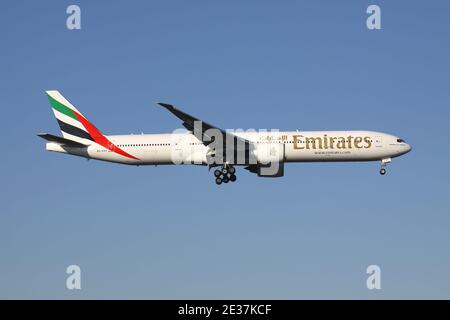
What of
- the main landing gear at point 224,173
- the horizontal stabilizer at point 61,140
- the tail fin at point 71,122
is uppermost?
the tail fin at point 71,122

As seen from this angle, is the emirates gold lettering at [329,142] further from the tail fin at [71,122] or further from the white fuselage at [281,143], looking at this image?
the tail fin at [71,122]

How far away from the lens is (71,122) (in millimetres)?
62781

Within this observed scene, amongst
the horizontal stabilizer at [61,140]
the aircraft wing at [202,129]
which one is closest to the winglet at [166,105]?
the aircraft wing at [202,129]

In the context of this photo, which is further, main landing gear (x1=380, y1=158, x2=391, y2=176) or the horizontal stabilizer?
the horizontal stabilizer

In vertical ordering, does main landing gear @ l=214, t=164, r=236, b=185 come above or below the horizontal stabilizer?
below

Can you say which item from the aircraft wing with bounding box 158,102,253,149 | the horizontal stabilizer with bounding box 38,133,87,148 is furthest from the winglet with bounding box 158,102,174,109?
the horizontal stabilizer with bounding box 38,133,87,148

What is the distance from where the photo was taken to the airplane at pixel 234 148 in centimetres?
5694

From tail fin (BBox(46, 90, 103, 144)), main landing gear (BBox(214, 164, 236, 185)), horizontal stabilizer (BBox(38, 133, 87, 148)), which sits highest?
tail fin (BBox(46, 90, 103, 144))

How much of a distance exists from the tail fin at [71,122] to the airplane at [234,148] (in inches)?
30.8

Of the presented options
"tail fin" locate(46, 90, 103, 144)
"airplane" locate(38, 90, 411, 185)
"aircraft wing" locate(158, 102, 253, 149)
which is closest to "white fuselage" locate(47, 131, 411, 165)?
"airplane" locate(38, 90, 411, 185)

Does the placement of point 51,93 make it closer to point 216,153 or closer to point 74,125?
point 74,125

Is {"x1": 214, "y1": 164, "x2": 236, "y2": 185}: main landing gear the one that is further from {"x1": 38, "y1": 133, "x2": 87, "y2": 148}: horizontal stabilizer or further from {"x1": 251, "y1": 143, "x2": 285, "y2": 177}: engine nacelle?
{"x1": 38, "y1": 133, "x2": 87, "y2": 148}: horizontal stabilizer

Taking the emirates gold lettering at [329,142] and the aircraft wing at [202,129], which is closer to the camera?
the aircraft wing at [202,129]

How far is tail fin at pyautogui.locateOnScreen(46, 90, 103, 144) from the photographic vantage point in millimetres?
61438
